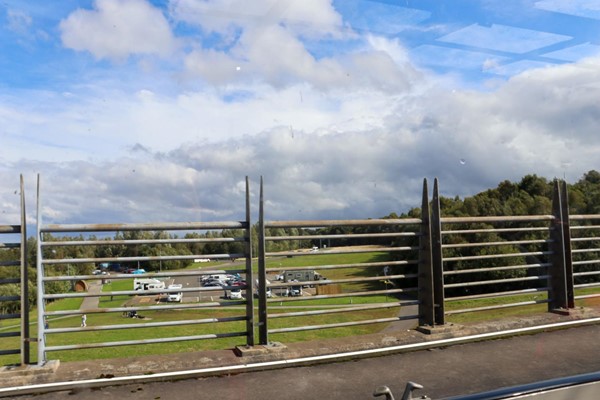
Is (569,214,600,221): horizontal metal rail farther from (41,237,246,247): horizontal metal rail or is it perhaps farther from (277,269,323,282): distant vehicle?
(41,237,246,247): horizontal metal rail

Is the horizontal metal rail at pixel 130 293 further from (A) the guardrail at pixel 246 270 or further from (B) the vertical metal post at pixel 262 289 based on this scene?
(B) the vertical metal post at pixel 262 289

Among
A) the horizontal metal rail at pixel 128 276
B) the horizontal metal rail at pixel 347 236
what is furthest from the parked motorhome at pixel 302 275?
the horizontal metal rail at pixel 128 276

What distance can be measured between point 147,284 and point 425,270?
2.96m

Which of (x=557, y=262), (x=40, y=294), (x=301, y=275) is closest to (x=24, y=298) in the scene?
(x=40, y=294)

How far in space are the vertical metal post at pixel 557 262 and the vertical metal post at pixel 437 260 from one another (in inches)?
80.2

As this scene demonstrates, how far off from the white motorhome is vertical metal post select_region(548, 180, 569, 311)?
5.01 m

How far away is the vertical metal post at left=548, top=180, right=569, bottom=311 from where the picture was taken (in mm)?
6719

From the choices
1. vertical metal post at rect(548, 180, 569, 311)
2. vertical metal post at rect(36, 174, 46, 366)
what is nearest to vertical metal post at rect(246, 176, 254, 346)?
vertical metal post at rect(36, 174, 46, 366)

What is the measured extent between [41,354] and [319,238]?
266 centimetres

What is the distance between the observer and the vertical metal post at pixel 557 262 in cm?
672

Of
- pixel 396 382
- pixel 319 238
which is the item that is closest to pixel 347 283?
pixel 319 238

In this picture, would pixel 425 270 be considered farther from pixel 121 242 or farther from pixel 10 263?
pixel 10 263

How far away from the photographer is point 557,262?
682 centimetres

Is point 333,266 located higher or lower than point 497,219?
lower
